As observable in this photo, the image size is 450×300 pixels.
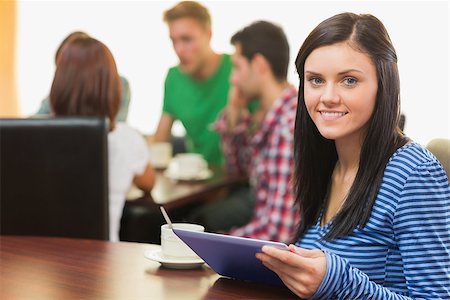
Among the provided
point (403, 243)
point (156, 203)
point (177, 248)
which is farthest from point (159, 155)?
point (403, 243)

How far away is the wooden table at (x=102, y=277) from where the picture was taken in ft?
4.20

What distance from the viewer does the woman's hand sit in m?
1.15

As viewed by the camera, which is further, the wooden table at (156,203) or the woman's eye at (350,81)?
the wooden table at (156,203)

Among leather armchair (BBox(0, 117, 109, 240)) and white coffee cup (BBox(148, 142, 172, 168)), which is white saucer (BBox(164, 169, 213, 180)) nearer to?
white coffee cup (BBox(148, 142, 172, 168))

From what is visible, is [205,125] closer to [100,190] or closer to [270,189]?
[270,189]

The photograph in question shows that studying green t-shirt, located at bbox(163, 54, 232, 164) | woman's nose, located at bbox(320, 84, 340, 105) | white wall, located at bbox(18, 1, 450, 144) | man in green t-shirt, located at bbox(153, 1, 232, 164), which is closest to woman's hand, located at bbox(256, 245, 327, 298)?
woman's nose, located at bbox(320, 84, 340, 105)

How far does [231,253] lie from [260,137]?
60.3 inches

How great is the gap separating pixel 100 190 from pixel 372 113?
3.27 ft

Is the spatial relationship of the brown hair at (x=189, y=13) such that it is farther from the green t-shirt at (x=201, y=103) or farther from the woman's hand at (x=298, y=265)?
the woman's hand at (x=298, y=265)

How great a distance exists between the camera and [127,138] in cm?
243

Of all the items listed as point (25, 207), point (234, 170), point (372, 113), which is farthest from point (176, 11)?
point (372, 113)

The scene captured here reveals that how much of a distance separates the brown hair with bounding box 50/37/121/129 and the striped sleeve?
4.11 ft

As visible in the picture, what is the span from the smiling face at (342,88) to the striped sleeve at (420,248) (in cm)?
14

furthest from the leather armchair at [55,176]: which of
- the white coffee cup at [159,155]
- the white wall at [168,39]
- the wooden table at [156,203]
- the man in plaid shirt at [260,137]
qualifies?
the white wall at [168,39]
